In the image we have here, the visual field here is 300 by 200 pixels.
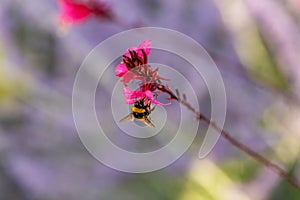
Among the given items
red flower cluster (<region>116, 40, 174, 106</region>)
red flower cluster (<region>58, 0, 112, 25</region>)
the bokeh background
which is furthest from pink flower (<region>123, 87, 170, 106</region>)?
the bokeh background

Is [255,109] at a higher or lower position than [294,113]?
higher

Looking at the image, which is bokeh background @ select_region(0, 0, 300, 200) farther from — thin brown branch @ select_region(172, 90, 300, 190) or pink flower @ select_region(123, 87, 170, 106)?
pink flower @ select_region(123, 87, 170, 106)

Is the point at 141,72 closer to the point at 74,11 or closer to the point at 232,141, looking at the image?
the point at 232,141

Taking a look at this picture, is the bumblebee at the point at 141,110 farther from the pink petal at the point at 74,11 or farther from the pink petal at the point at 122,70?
the pink petal at the point at 74,11

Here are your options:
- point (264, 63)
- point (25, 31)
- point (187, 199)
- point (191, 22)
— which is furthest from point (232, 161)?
point (25, 31)

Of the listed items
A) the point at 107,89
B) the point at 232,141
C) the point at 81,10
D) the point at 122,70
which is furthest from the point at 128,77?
the point at 107,89

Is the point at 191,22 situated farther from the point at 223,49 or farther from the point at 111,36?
the point at 111,36

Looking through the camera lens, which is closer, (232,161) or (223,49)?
(232,161)
